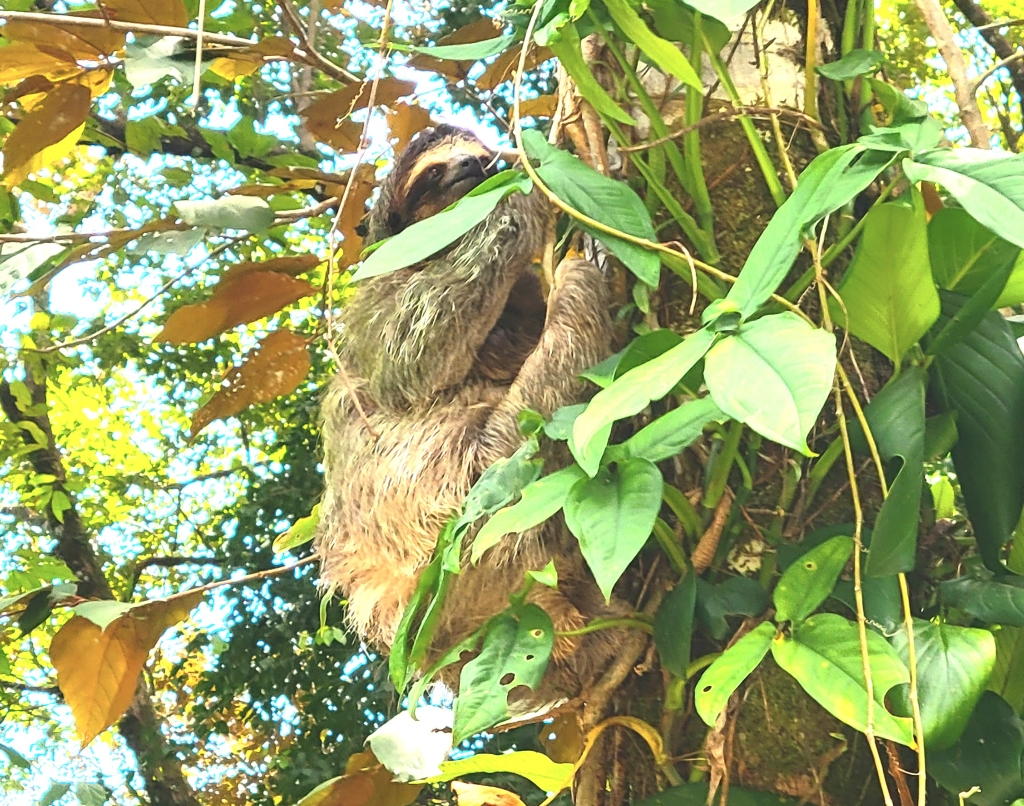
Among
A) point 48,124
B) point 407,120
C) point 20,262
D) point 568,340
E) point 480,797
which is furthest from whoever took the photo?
point 407,120

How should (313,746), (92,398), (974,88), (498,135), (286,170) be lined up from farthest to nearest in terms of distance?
(92,398), (313,746), (498,135), (286,170), (974,88)

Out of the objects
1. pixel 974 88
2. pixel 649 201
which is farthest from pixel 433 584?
pixel 974 88

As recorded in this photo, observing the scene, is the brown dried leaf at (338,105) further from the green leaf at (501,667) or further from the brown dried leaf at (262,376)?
the green leaf at (501,667)

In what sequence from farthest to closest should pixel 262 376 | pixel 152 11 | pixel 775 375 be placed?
pixel 262 376, pixel 152 11, pixel 775 375

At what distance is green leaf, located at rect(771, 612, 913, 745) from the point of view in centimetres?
114

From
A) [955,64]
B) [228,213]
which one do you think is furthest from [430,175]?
[955,64]

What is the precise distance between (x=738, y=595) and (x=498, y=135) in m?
2.37

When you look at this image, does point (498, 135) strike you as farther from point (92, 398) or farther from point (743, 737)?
point (92, 398)

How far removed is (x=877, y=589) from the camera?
1396 millimetres

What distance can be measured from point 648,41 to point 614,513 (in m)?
0.71

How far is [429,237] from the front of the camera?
53.1 inches

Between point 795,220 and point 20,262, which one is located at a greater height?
point 795,220

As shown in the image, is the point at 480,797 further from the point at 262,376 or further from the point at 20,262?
the point at 20,262

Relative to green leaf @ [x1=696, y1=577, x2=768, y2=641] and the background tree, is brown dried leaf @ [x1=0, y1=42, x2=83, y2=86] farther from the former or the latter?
green leaf @ [x1=696, y1=577, x2=768, y2=641]
